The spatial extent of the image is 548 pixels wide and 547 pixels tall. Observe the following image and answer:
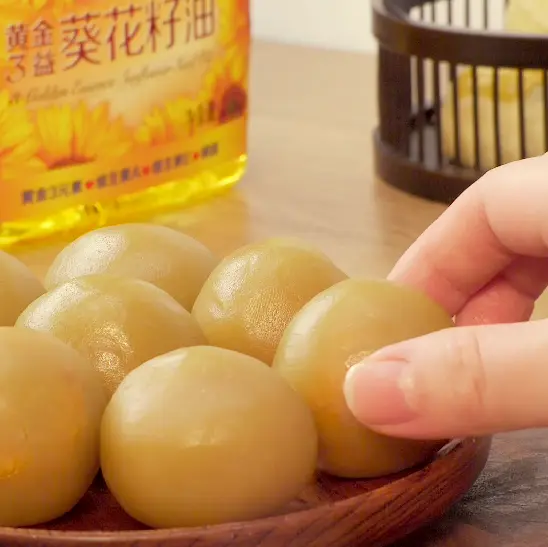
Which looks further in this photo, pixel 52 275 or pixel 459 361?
pixel 52 275

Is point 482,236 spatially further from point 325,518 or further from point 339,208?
point 339,208

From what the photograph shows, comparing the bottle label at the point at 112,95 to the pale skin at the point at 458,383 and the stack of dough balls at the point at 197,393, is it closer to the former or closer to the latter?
the stack of dough balls at the point at 197,393

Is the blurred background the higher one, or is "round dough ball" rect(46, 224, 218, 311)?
"round dough ball" rect(46, 224, 218, 311)

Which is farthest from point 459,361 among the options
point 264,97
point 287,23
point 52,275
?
point 287,23

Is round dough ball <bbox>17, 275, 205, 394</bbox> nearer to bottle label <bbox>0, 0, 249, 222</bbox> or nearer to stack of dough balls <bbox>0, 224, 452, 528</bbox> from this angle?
stack of dough balls <bbox>0, 224, 452, 528</bbox>

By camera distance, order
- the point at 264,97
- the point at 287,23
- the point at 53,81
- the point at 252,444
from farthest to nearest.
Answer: the point at 287,23 → the point at 264,97 → the point at 53,81 → the point at 252,444

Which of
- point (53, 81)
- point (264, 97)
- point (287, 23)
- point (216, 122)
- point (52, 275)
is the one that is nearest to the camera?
point (52, 275)

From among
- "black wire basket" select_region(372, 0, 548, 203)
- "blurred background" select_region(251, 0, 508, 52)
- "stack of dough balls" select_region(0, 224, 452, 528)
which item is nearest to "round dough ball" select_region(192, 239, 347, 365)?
"stack of dough balls" select_region(0, 224, 452, 528)

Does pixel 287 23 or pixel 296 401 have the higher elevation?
pixel 296 401

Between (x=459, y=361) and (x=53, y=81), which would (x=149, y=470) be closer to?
(x=459, y=361)
